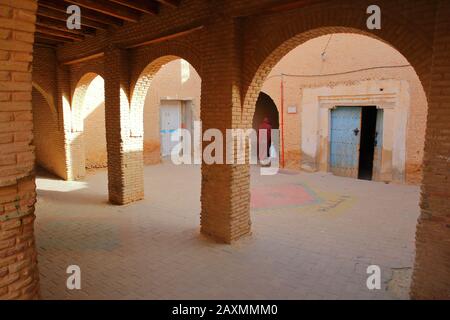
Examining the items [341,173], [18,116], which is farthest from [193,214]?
[341,173]

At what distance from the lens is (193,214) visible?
746 centimetres

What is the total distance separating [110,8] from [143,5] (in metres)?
0.65

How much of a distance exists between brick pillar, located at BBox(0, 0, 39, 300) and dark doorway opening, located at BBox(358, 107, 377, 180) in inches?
442

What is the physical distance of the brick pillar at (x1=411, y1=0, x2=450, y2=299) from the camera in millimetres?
3465

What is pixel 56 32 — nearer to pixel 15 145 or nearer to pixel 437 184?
pixel 15 145

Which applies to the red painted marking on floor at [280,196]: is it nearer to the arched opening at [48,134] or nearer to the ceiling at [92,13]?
the ceiling at [92,13]

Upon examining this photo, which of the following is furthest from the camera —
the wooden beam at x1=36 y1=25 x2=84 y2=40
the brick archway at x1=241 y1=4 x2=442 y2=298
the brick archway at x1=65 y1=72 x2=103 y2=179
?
the brick archway at x1=65 y1=72 x2=103 y2=179

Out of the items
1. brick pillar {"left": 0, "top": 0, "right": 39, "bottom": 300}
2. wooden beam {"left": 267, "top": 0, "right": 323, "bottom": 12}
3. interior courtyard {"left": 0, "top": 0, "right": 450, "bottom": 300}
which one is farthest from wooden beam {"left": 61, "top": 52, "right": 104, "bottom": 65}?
brick pillar {"left": 0, "top": 0, "right": 39, "bottom": 300}

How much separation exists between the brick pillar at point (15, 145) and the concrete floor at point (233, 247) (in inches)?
66.1

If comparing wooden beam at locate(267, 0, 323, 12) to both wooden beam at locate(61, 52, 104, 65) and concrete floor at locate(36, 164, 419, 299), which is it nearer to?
concrete floor at locate(36, 164, 419, 299)

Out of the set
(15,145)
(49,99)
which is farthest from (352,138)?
(15,145)

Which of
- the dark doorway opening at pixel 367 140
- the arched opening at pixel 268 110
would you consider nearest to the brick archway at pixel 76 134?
the arched opening at pixel 268 110
